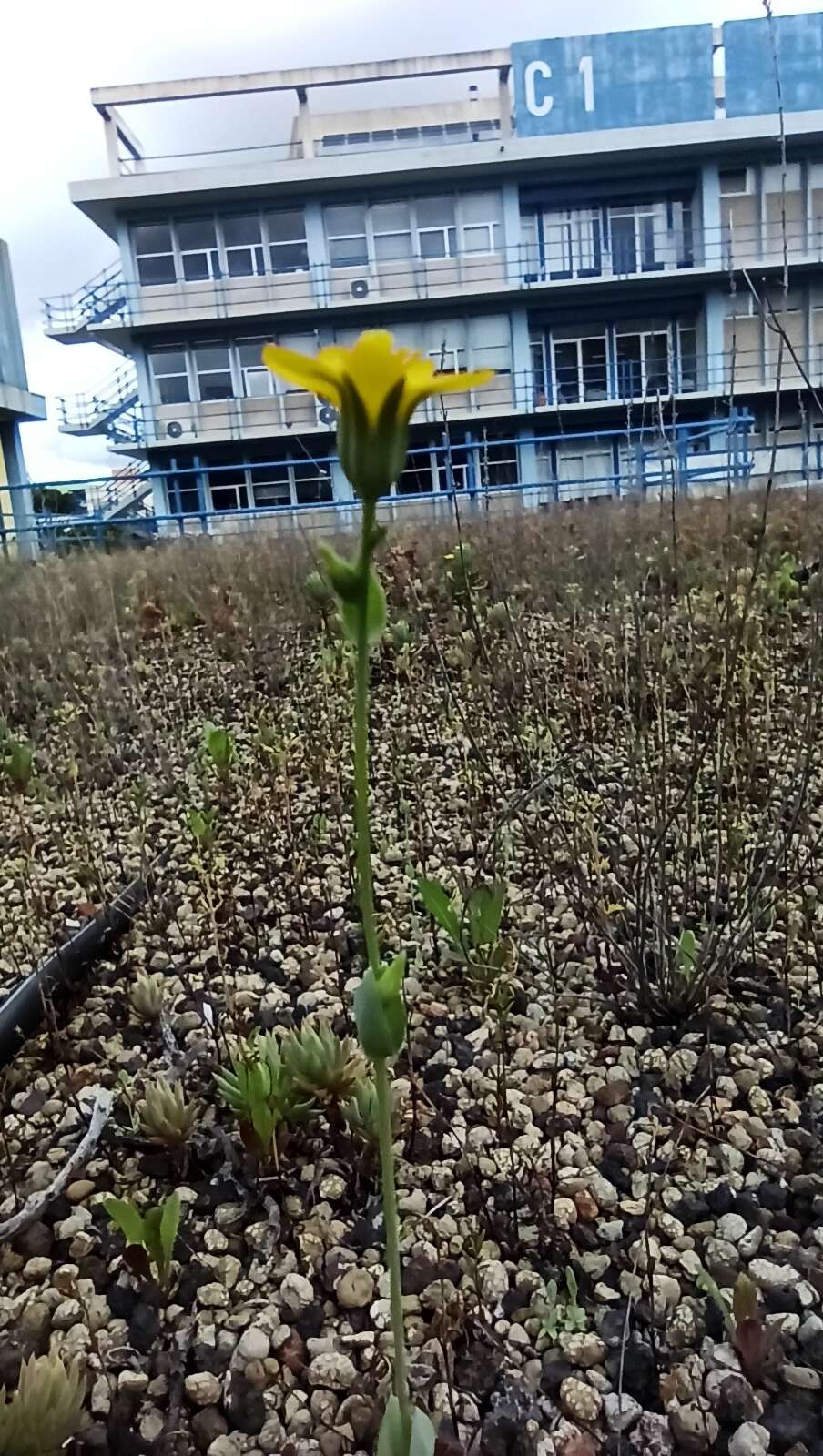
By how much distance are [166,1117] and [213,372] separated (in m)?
21.7

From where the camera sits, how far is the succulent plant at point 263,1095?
1.39 meters

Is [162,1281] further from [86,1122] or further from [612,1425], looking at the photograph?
[612,1425]

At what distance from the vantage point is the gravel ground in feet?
3.60

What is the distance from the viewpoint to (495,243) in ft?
68.8

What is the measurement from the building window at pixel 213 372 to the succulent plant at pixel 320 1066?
21213 millimetres

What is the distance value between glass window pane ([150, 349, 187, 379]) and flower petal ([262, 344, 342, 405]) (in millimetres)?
22346

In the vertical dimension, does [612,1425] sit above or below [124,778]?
below

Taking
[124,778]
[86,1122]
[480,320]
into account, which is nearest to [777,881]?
[86,1122]

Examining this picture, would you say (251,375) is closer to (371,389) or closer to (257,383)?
(257,383)

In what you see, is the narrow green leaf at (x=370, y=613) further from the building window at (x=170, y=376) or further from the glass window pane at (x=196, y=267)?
the glass window pane at (x=196, y=267)

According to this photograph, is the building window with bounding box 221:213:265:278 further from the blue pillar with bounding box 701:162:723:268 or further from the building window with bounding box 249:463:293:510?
the blue pillar with bounding box 701:162:723:268

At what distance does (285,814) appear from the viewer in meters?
2.62

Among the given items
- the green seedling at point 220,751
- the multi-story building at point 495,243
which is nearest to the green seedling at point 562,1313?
the green seedling at point 220,751

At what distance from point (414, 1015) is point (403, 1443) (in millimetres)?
1046
